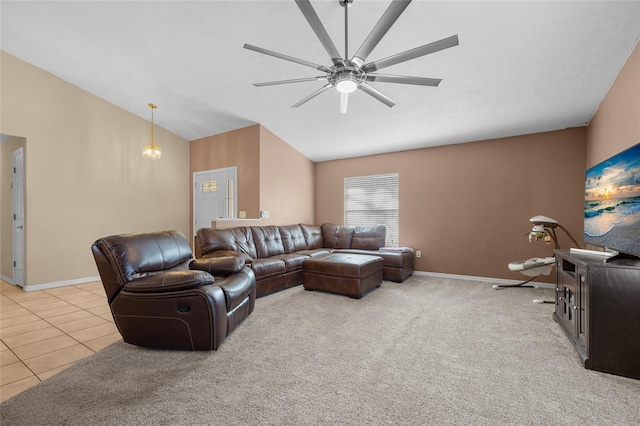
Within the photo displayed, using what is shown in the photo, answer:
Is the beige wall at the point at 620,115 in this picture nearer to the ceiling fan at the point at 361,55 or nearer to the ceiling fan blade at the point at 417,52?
the ceiling fan at the point at 361,55

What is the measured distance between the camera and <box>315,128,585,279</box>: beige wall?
13.8ft

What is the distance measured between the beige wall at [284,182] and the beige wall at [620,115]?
464 centimetres

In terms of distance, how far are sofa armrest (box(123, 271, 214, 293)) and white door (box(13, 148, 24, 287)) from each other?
3907 mm

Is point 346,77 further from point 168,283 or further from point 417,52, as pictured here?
point 168,283

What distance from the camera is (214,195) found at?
594 cm

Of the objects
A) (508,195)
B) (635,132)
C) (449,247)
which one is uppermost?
(635,132)

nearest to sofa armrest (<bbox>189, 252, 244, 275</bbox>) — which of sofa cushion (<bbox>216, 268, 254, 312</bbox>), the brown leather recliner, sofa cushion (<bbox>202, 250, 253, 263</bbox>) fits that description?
sofa cushion (<bbox>216, 268, 254, 312</bbox>)

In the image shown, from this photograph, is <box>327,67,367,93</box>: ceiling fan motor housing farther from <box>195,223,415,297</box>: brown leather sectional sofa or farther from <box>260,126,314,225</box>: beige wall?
<box>260,126,314,225</box>: beige wall

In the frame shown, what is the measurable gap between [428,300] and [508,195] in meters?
2.39

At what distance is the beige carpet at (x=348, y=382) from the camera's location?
60.1 inches

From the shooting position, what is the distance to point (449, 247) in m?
5.00

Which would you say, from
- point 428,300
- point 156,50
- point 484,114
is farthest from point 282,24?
point 428,300

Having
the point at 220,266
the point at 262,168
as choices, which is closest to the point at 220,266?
the point at 220,266

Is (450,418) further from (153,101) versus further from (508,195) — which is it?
(153,101)
